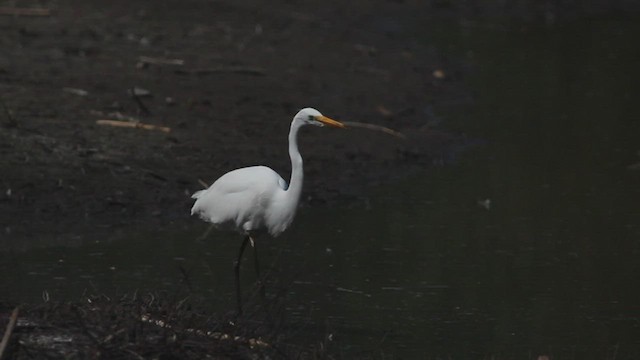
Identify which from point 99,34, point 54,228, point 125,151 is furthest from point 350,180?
point 99,34

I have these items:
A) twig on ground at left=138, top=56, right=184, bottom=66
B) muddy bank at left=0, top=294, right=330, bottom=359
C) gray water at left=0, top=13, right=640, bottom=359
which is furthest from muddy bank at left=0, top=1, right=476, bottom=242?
muddy bank at left=0, top=294, right=330, bottom=359

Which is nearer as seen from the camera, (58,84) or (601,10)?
(58,84)

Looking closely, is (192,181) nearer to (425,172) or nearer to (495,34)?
(425,172)

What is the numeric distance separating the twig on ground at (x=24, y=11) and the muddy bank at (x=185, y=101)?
9cm

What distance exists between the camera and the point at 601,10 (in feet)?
82.1

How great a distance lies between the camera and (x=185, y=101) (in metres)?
15.2

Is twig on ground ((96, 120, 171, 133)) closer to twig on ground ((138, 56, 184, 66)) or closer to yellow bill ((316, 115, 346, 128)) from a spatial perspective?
twig on ground ((138, 56, 184, 66))

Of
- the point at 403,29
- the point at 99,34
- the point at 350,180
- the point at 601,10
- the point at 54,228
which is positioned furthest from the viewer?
the point at 601,10

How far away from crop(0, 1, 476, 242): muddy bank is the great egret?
1.63 m

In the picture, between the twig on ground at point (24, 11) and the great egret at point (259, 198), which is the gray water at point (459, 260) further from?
the twig on ground at point (24, 11)

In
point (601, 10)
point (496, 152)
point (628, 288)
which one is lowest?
point (601, 10)

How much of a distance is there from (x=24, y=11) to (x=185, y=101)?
376 cm

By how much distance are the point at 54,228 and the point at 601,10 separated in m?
15.2

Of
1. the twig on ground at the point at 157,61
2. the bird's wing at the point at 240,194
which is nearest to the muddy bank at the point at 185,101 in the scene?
the twig on ground at the point at 157,61
